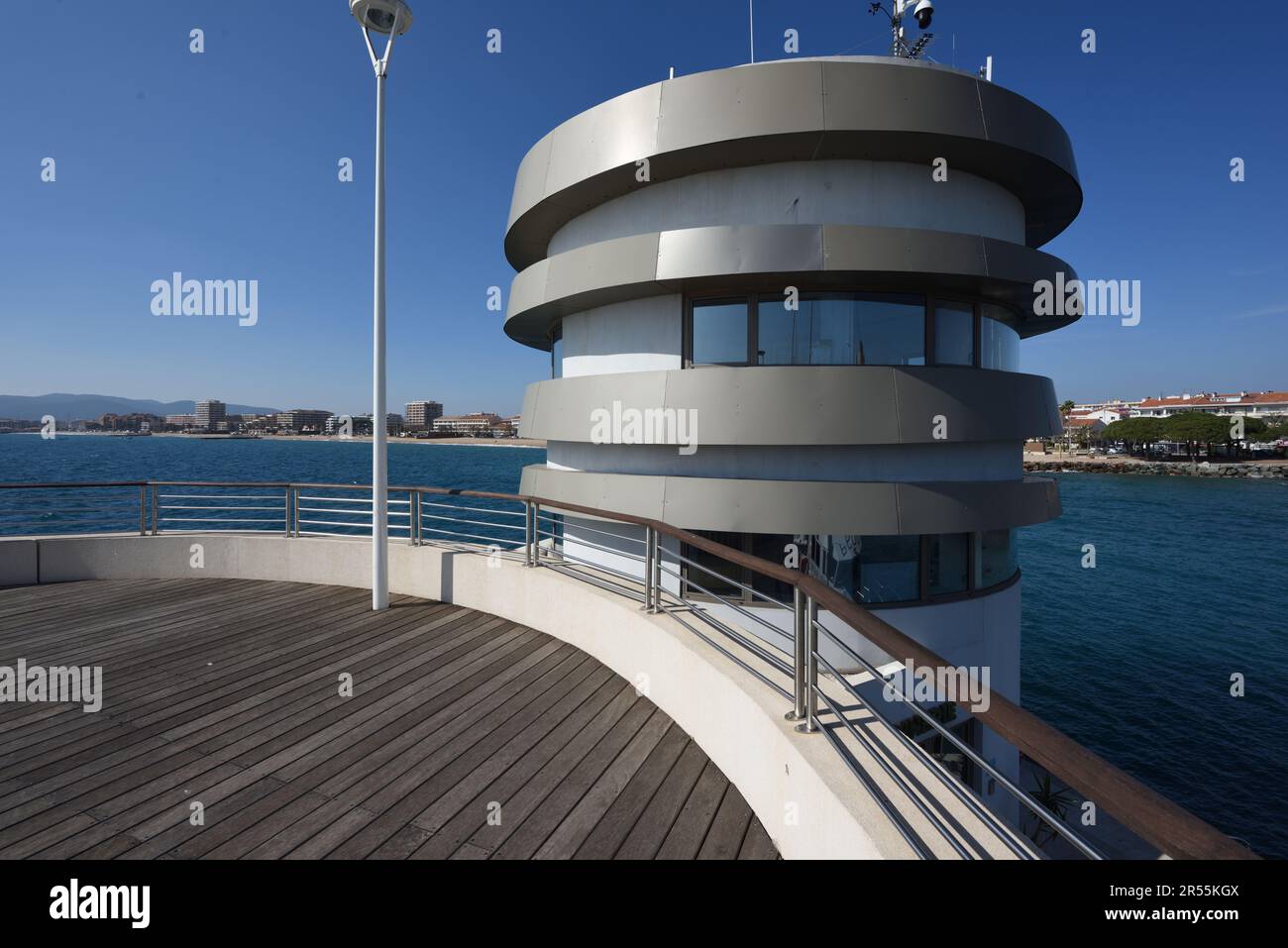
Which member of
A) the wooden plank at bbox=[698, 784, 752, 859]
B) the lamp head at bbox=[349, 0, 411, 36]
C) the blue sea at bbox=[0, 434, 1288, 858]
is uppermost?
the lamp head at bbox=[349, 0, 411, 36]

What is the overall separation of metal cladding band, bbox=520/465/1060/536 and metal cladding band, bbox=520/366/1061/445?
55 cm

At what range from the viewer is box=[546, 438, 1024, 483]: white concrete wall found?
713cm

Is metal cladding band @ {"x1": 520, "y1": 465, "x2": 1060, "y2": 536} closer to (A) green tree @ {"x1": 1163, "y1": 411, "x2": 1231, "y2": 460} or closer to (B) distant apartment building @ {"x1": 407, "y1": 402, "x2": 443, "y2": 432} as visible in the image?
(A) green tree @ {"x1": 1163, "y1": 411, "x2": 1231, "y2": 460}

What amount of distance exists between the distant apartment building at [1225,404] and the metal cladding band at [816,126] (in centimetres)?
17938

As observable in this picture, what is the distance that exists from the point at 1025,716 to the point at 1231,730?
24.3 m

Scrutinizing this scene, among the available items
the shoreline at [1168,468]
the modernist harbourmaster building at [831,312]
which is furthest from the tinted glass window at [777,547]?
the shoreline at [1168,468]

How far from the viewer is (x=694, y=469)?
746cm

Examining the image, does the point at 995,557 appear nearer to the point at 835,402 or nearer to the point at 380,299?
the point at 835,402

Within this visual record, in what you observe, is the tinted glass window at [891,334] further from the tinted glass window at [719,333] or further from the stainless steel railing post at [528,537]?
the stainless steel railing post at [528,537]

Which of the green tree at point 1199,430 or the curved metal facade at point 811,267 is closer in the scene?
the curved metal facade at point 811,267

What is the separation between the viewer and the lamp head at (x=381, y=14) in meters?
6.88

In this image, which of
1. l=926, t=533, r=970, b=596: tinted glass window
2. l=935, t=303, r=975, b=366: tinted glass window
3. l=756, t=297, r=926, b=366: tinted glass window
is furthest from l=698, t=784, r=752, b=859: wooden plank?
l=935, t=303, r=975, b=366: tinted glass window
